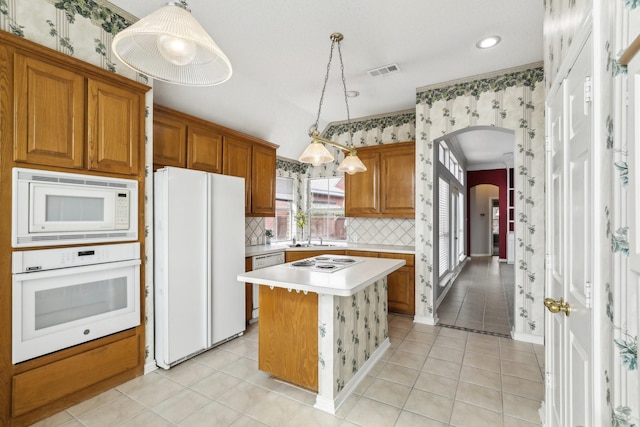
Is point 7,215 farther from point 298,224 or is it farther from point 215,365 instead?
point 298,224

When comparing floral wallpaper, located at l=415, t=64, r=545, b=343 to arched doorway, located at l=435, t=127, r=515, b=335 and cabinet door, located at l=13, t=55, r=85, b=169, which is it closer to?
arched doorway, located at l=435, t=127, r=515, b=335

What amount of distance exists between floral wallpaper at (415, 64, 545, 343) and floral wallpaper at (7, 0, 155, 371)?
10.4ft

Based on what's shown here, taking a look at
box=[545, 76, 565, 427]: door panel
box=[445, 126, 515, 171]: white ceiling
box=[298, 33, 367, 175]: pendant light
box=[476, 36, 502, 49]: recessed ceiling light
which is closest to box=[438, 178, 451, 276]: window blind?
box=[445, 126, 515, 171]: white ceiling

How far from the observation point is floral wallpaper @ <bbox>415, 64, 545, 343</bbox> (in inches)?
127

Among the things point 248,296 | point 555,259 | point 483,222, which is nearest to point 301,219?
point 248,296

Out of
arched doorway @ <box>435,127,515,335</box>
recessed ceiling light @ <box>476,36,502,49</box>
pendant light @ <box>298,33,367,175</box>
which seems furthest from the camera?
arched doorway @ <box>435,127,515,335</box>

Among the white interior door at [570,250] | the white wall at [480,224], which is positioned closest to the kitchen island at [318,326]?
the white interior door at [570,250]

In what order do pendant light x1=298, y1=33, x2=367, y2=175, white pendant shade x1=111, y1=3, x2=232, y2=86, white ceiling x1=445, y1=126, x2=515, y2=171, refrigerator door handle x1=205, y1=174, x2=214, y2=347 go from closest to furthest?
white pendant shade x1=111, y1=3, x2=232, y2=86
pendant light x1=298, y1=33, x2=367, y2=175
refrigerator door handle x1=205, y1=174, x2=214, y2=347
white ceiling x1=445, y1=126, x2=515, y2=171

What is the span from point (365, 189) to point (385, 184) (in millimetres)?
322

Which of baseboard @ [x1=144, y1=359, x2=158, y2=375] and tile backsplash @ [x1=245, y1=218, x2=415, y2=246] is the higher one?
tile backsplash @ [x1=245, y1=218, x2=415, y2=246]

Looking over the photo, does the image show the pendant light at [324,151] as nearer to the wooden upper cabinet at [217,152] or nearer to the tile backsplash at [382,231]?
the wooden upper cabinet at [217,152]

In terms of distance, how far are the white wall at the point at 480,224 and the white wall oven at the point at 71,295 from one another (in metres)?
10.2

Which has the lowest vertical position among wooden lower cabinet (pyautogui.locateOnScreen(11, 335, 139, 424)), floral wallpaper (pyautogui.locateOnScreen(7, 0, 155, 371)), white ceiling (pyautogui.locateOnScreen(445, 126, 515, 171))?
wooden lower cabinet (pyautogui.locateOnScreen(11, 335, 139, 424))

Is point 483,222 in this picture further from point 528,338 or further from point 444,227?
point 528,338
